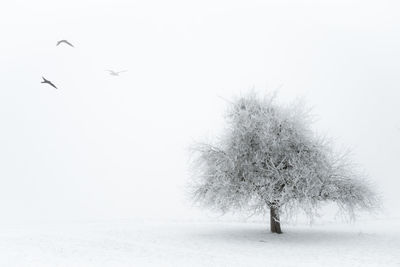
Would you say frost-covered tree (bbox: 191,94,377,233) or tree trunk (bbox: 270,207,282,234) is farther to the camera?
tree trunk (bbox: 270,207,282,234)

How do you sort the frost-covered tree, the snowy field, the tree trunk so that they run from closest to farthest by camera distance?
the snowy field
the frost-covered tree
the tree trunk

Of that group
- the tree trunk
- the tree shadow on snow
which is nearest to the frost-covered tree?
the tree trunk

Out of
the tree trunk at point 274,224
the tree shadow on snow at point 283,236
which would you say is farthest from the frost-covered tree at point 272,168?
the tree shadow on snow at point 283,236

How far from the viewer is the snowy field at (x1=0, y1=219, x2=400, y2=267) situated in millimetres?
24047

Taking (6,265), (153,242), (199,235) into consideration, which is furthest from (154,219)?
(6,265)

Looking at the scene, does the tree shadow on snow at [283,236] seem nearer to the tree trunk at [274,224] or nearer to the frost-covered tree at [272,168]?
the tree trunk at [274,224]

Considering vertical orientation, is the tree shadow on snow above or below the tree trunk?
below

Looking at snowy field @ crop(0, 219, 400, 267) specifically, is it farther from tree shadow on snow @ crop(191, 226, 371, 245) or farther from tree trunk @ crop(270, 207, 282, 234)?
tree trunk @ crop(270, 207, 282, 234)

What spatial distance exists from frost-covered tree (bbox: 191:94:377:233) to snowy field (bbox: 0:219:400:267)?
230cm

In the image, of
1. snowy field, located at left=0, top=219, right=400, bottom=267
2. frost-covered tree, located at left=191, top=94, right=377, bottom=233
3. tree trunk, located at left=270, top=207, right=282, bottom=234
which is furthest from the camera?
tree trunk, located at left=270, top=207, right=282, bottom=234

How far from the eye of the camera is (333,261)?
1000 inches

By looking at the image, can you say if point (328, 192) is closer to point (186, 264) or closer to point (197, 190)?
point (197, 190)

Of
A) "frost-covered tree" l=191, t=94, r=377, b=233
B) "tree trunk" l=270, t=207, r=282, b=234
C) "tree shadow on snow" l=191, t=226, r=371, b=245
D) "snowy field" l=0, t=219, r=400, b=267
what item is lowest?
"snowy field" l=0, t=219, r=400, b=267

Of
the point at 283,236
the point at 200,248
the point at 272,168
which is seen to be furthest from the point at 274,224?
the point at 200,248
